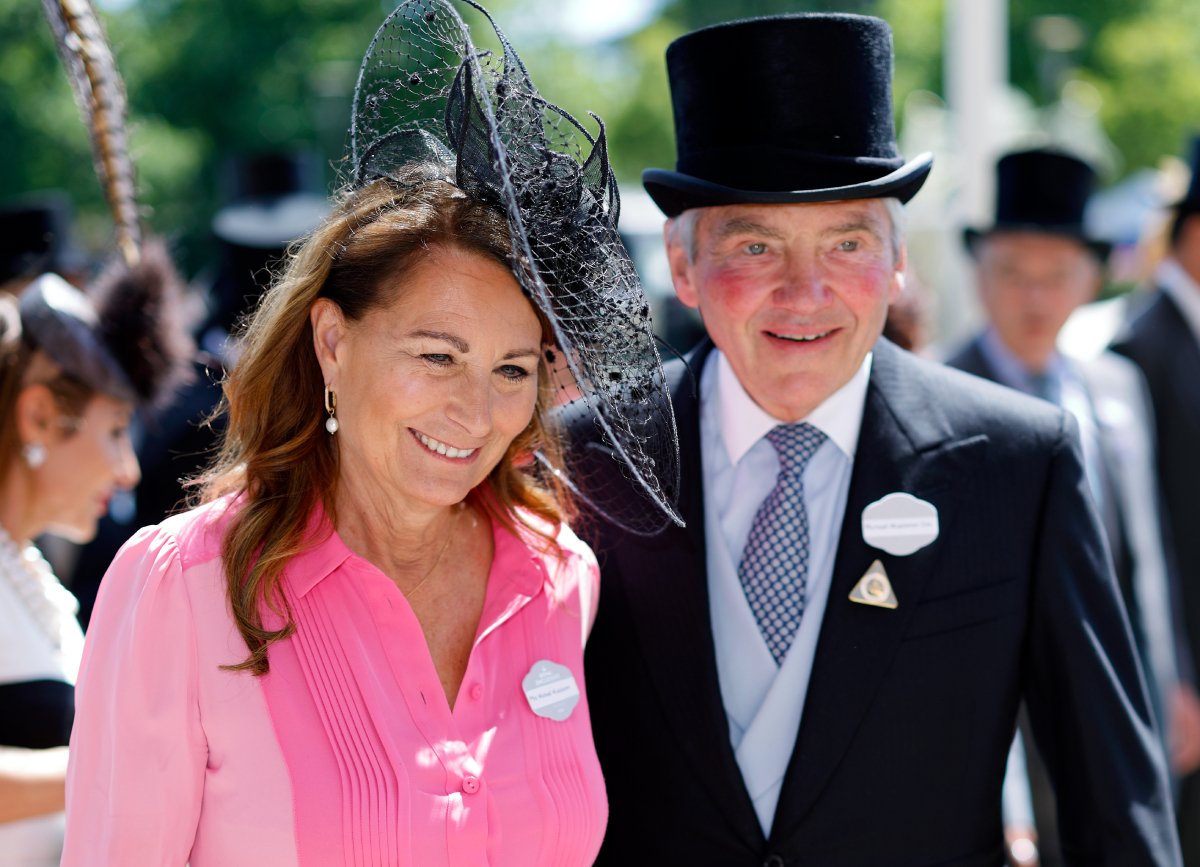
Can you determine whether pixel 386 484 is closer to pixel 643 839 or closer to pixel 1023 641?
A: pixel 643 839

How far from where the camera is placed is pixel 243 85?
760 inches

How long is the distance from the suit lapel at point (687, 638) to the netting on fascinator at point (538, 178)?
0.25m

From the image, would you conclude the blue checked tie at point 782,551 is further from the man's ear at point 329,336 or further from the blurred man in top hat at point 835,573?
the man's ear at point 329,336

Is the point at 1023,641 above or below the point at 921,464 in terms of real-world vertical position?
below

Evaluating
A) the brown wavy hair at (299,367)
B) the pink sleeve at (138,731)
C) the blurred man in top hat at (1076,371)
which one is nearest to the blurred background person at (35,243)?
the brown wavy hair at (299,367)

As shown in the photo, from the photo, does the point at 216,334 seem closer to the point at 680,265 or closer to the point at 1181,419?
the point at 680,265

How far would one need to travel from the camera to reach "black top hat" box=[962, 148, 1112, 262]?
5.04 meters

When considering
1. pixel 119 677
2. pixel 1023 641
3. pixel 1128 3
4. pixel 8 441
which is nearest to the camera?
pixel 119 677

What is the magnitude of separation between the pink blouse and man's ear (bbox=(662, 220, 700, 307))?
3.04 feet

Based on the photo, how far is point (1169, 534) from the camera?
15.0 ft

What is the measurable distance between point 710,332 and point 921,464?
493 millimetres

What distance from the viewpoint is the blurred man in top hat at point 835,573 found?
95.4 inches

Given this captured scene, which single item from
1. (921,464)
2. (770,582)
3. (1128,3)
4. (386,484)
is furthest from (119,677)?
(1128,3)

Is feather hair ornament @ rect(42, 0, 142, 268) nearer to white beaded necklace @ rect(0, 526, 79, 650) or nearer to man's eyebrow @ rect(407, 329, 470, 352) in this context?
white beaded necklace @ rect(0, 526, 79, 650)
